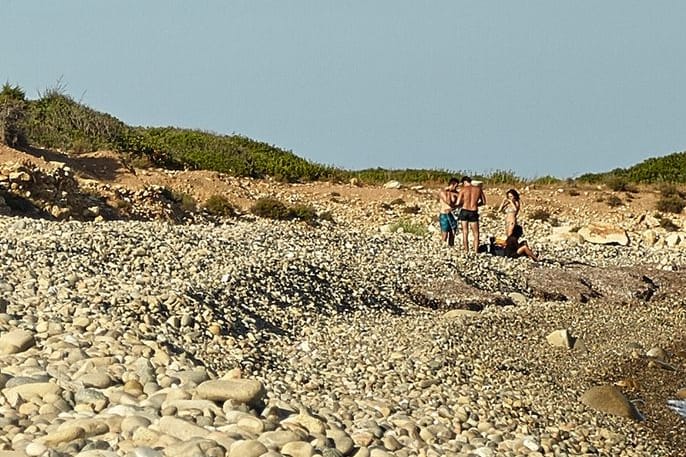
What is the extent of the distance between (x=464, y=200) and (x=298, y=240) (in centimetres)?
374

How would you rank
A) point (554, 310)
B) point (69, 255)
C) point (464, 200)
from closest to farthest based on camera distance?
1. point (69, 255)
2. point (554, 310)
3. point (464, 200)

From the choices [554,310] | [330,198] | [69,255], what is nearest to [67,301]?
[69,255]

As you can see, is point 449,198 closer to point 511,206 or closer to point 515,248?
point 511,206

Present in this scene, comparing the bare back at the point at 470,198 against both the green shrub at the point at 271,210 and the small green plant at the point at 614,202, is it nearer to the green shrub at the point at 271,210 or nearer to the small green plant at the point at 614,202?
the green shrub at the point at 271,210

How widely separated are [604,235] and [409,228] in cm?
548

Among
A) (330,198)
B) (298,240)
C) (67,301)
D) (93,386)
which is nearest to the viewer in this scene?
(93,386)

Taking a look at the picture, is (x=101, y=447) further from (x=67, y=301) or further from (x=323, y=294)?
(x=323, y=294)

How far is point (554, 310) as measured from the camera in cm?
1446

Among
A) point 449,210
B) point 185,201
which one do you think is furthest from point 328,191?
point 449,210

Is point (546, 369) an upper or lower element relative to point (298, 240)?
lower

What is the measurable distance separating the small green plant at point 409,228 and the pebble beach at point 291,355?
7.17 meters

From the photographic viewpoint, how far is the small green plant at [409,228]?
2345 cm

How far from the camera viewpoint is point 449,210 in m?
19.4

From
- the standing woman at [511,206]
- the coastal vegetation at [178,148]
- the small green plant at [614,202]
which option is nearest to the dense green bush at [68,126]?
the coastal vegetation at [178,148]
